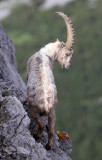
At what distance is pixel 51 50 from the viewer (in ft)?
58.5

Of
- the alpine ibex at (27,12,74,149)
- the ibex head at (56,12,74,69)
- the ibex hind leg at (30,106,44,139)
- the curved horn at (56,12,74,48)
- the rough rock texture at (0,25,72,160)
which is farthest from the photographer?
the ibex head at (56,12,74,69)

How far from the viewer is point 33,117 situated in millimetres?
13633

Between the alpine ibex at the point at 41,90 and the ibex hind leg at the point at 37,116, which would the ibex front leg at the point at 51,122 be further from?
the ibex hind leg at the point at 37,116

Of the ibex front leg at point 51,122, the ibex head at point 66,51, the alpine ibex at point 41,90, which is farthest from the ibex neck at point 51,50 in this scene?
the ibex front leg at point 51,122

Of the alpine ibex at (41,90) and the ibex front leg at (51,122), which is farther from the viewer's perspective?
the ibex front leg at (51,122)

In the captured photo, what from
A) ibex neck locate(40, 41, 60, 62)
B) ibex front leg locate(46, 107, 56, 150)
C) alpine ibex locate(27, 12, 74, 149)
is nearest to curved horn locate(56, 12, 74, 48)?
ibex neck locate(40, 41, 60, 62)

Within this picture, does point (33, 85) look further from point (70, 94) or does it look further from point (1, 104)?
point (70, 94)

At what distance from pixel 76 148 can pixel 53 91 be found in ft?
406

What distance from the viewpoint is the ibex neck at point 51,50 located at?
1718 cm

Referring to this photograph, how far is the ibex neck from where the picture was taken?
1718cm

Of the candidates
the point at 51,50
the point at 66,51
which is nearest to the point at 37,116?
the point at 51,50

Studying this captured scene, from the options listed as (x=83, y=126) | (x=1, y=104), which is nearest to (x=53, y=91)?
(x=1, y=104)

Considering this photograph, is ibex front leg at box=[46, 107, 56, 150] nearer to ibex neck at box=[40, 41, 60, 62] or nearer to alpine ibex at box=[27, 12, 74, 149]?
alpine ibex at box=[27, 12, 74, 149]

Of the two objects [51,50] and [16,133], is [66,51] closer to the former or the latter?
[51,50]
